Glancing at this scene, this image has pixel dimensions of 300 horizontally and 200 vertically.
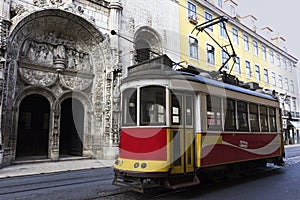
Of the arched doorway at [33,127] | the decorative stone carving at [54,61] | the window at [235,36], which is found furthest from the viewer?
the window at [235,36]

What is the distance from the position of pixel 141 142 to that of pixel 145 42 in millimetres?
13063

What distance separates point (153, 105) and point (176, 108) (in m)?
0.55

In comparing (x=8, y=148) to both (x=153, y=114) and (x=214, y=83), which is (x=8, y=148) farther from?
(x=214, y=83)

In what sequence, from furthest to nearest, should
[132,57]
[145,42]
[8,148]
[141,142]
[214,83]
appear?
[145,42] → [132,57] → [8,148] → [214,83] → [141,142]

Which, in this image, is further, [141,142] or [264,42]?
[264,42]

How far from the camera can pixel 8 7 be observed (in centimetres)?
1073

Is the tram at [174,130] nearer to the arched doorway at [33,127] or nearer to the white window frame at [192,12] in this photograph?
the arched doorway at [33,127]

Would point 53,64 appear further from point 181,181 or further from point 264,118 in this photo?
point 264,118

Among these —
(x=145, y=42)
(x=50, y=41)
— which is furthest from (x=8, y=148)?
(x=145, y=42)

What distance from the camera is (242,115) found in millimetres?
7324

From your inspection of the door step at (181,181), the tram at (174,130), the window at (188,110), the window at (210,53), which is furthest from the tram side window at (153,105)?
the window at (210,53)

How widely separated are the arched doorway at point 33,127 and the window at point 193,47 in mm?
11873

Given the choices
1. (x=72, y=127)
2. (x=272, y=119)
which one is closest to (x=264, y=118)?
(x=272, y=119)

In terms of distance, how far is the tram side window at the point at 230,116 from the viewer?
6.68 metres
